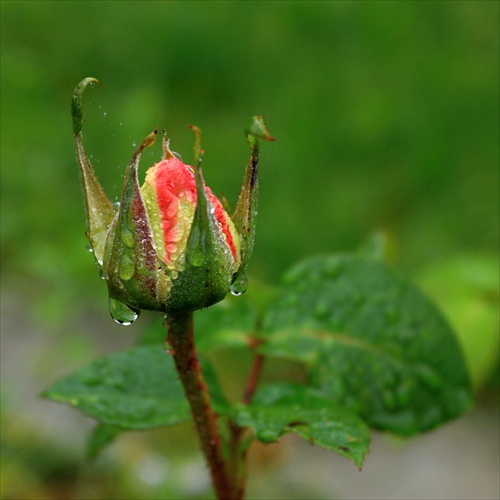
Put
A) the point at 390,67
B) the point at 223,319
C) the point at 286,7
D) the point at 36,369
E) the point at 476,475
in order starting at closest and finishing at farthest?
1. the point at 223,319
2. the point at 476,475
3. the point at 36,369
4. the point at 390,67
5. the point at 286,7

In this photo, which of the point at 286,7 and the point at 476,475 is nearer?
the point at 476,475

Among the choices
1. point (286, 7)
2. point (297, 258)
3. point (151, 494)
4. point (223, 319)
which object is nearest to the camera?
point (223, 319)

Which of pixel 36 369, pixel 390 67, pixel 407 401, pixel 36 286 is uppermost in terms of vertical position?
pixel 390 67

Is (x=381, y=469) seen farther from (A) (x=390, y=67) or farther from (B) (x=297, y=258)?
(A) (x=390, y=67)

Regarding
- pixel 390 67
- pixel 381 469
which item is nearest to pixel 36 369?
pixel 381 469

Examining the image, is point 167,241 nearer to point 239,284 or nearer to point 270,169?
point 239,284

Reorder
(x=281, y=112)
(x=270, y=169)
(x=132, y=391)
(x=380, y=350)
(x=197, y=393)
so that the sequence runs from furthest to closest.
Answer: (x=281, y=112) → (x=270, y=169) → (x=380, y=350) → (x=132, y=391) → (x=197, y=393)

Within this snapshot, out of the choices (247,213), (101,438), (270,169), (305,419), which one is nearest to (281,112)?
(270,169)
